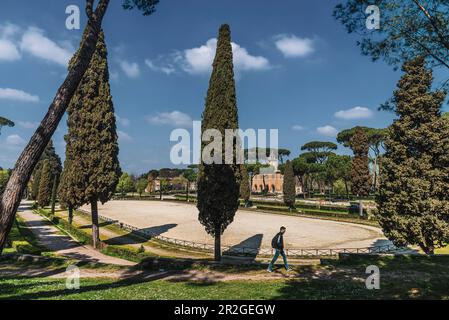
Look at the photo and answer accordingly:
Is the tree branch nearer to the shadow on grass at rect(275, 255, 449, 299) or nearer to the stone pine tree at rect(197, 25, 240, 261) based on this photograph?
the shadow on grass at rect(275, 255, 449, 299)

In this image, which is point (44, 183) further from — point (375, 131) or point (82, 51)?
point (375, 131)

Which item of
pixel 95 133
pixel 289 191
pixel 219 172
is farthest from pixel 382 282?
pixel 289 191

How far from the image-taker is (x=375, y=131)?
239 feet

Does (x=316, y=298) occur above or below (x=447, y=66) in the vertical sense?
below

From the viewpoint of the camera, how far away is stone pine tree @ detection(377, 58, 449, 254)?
17.0m

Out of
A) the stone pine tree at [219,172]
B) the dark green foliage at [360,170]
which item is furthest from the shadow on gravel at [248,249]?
the dark green foliage at [360,170]

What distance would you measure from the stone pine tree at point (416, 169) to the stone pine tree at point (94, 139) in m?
18.1

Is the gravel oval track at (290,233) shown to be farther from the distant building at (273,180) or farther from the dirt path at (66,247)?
the distant building at (273,180)

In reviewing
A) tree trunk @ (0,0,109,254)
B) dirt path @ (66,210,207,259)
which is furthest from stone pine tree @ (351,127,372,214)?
tree trunk @ (0,0,109,254)

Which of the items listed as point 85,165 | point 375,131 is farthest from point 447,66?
point 375,131

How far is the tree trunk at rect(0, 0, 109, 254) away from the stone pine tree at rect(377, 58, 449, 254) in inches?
620

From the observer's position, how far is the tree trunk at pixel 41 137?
285 inches

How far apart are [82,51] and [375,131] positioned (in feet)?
245
